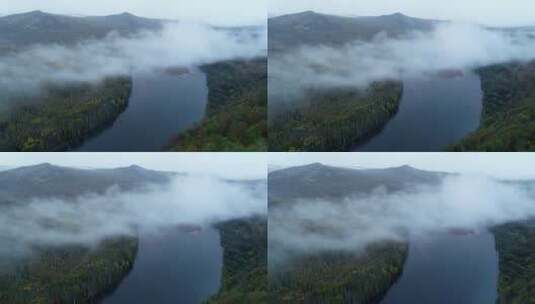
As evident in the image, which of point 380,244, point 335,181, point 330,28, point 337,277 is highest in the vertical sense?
point 330,28

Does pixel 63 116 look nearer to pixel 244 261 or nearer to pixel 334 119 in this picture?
pixel 244 261

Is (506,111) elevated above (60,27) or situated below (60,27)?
below

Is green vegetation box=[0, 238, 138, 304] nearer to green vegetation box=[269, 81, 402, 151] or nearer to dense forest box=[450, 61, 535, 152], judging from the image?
green vegetation box=[269, 81, 402, 151]

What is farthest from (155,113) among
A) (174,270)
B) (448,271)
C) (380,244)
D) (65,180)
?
(448,271)

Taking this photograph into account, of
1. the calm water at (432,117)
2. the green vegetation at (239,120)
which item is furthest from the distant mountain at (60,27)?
the calm water at (432,117)

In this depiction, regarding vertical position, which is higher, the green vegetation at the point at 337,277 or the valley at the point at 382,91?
the valley at the point at 382,91

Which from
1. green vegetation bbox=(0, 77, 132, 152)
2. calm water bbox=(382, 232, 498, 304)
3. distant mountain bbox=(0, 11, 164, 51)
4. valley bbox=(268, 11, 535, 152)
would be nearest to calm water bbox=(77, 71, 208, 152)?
green vegetation bbox=(0, 77, 132, 152)

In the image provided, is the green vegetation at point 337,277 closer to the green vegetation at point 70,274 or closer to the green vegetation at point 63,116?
the green vegetation at point 70,274
